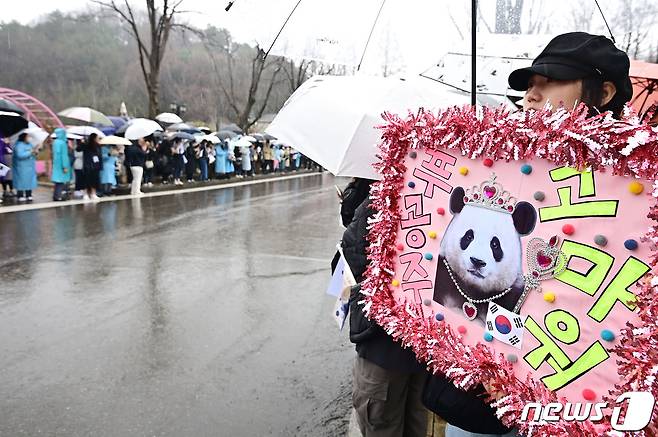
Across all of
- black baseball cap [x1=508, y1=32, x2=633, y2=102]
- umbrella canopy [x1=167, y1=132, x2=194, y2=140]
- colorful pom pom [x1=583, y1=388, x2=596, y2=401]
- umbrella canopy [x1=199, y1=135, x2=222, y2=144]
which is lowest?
umbrella canopy [x1=199, y1=135, x2=222, y2=144]

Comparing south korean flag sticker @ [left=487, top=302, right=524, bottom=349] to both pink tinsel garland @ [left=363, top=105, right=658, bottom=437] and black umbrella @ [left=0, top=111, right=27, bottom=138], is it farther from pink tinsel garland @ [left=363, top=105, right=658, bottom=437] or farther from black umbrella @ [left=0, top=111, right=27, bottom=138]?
black umbrella @ [left=0, top=111, right=27, bottom=138]

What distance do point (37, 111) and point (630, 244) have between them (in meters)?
22.6

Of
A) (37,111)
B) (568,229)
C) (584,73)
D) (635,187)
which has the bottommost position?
(568,229)

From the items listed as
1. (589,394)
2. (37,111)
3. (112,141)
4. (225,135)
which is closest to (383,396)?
(589,394)

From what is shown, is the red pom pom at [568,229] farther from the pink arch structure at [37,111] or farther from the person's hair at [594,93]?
the pink arch structure at [37,111]

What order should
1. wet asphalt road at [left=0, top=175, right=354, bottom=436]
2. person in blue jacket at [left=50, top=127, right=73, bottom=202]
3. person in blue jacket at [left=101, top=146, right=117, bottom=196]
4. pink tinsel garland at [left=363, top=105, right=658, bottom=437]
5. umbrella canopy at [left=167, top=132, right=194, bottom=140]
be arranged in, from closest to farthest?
pink tinsel garland at [left=363, top=105, right=658, bottom=437]
wet asphalt road at [left=0, top=175, right=354, bottom=436]
person in blue jacket at [left=50, top=127, right=73, bottom=202]
person in blue jacket at [left=101, top=146, right=117, bottom=196]
umbrella canopy at [left=167, top=132, right=194, bottom=140]

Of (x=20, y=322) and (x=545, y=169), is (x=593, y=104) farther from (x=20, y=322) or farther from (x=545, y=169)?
(x=20, y=322)

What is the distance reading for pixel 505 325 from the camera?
1.41m

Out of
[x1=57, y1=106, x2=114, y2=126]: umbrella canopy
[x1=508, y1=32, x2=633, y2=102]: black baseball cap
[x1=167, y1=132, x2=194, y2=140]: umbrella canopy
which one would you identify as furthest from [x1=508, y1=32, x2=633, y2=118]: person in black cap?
[x1=167, y1=132, x2=194, y2=140]: umbrella canopy

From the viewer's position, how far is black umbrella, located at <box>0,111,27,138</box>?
38.0 ft

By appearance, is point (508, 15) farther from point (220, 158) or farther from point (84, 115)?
point (220, 158)

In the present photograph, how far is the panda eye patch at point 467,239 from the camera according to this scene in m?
1.50

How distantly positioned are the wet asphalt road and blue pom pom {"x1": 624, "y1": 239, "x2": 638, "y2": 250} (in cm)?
270

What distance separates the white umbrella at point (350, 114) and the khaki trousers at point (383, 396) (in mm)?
830
